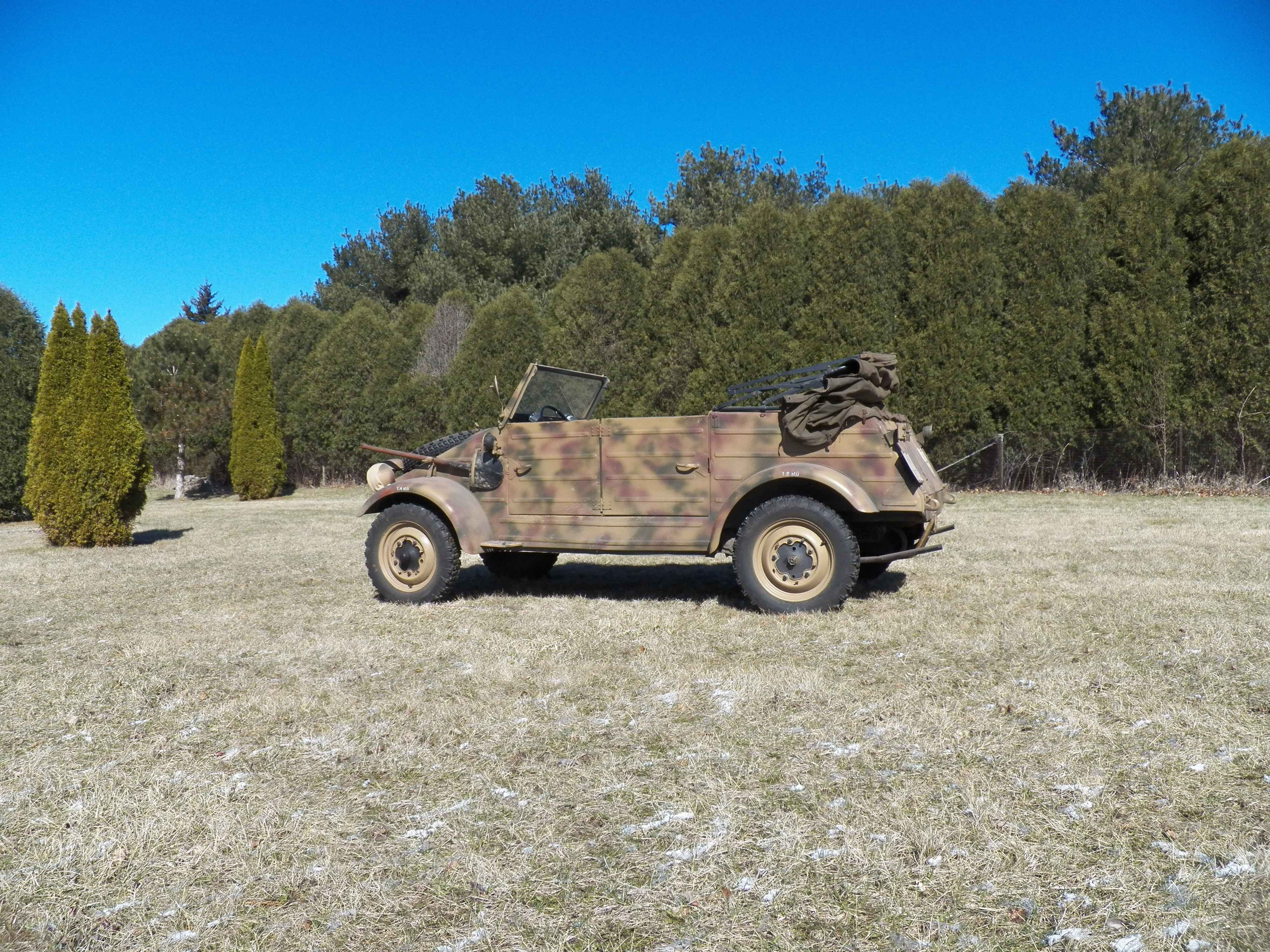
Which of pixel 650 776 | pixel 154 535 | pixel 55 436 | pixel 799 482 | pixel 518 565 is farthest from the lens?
pixel 154 535

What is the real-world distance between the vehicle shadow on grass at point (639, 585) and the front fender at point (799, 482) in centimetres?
75

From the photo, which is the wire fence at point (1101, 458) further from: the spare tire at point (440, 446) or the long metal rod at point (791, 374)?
the spare tire at point (440, 446)

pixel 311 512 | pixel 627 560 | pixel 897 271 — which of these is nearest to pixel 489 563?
pixel 627 560

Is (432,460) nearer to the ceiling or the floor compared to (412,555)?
nearer to the ceiling

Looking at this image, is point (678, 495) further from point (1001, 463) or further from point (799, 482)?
point (1001, 463)

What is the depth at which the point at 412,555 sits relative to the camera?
21.7 feet

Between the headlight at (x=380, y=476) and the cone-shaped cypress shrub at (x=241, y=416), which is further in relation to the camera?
the cone-shaped cypress shrub at (x=241, y=416)

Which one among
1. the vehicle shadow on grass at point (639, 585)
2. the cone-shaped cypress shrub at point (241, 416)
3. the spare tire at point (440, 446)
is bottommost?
the vehicle shadow on grass at point (639, 585)

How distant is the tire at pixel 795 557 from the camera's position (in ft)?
18.5

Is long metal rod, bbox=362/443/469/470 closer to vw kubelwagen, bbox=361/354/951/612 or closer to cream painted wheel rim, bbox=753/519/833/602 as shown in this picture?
vw kubelwagen, bbox=361/354/951/612

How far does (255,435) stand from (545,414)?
18.3 meters

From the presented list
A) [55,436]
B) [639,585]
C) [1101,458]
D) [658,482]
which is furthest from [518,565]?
[1101,458]

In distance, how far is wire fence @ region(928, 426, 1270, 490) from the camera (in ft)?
47.0

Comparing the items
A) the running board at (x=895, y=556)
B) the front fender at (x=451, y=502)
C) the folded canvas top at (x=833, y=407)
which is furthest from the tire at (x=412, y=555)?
the running board at (x=895, y=556)
